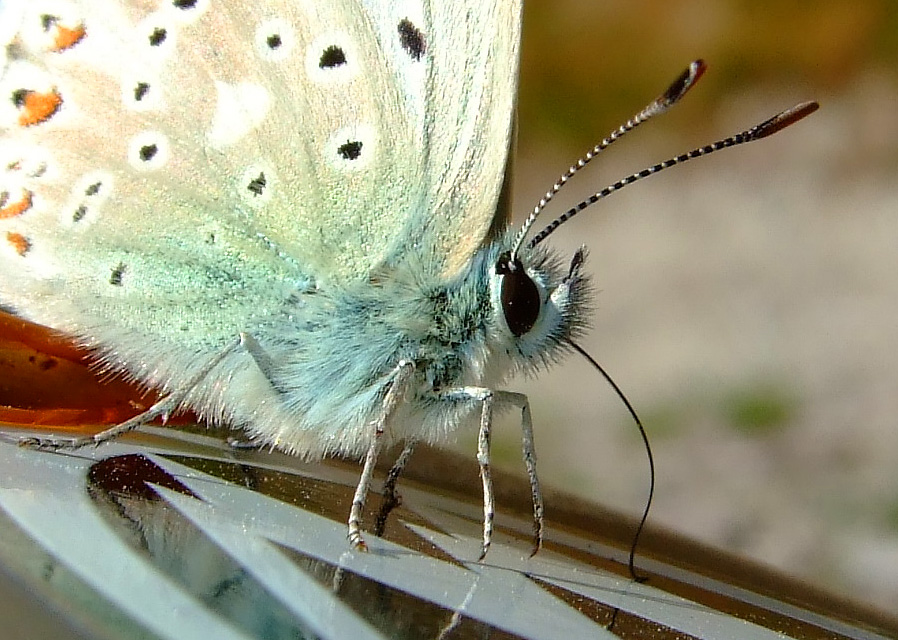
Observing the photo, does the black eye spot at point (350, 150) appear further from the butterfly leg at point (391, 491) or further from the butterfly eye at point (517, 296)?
the butterfly leg at point (391, 491)

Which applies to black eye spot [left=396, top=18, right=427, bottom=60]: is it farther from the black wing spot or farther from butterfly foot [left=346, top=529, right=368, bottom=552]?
butterfly foot [left=346, top=529, right=368, bottom=552]

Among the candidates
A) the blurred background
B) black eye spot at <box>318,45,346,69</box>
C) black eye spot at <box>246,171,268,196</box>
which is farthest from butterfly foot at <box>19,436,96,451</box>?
the blurred background

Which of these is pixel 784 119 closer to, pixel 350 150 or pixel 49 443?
pixel 350 150

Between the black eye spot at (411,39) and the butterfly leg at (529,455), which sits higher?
the black eye spot at (411,39)

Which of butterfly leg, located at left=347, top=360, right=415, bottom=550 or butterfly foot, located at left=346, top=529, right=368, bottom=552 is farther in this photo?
butterfly leg, located at left=347, top=360, right=415, bottom=550

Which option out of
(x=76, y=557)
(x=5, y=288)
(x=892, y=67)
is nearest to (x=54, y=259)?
(x=5, y=288)

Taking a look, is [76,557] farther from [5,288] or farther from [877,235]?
[877,235]

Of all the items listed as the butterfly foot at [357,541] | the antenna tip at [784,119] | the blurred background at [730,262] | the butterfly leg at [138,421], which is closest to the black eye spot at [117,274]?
the butterfly leg at [138,421]
